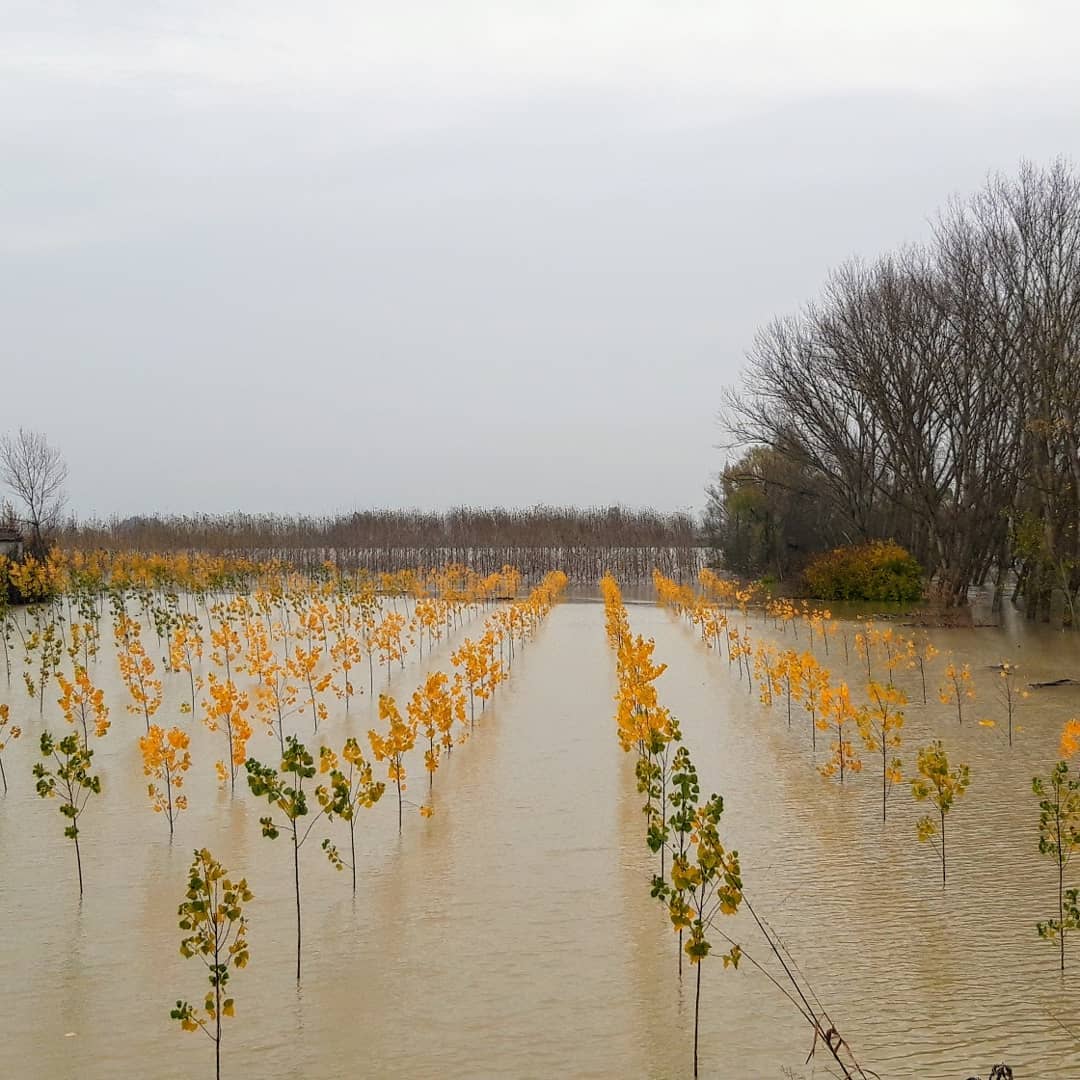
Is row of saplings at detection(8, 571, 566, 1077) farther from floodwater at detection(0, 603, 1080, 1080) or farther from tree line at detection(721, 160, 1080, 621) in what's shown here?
tree line at detection(721, 160, 1080, 621)

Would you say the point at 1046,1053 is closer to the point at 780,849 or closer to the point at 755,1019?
the point at 755,1019

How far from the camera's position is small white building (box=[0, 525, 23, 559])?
28.0 metres

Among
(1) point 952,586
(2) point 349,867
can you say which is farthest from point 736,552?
(2) point 349,867

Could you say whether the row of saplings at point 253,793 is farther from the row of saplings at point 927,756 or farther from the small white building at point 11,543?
the small white building at point 11,543

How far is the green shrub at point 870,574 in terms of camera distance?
95.6ft

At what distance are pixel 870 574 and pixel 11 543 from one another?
21568mm

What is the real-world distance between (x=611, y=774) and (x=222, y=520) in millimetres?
38879

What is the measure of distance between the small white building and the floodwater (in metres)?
20.4

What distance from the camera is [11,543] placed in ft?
93.4

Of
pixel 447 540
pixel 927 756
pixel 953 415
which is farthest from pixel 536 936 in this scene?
pixel 447 540

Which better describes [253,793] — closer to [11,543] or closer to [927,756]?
[927,756]

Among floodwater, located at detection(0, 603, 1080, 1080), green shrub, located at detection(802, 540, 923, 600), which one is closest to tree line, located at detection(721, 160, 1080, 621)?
green shrub, located at detection(802, 540, 923, 600)

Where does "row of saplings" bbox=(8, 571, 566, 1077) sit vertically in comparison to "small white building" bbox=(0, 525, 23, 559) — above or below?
below

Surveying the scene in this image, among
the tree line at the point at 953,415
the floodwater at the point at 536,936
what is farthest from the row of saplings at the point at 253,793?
the tree line at the point at 953,415
